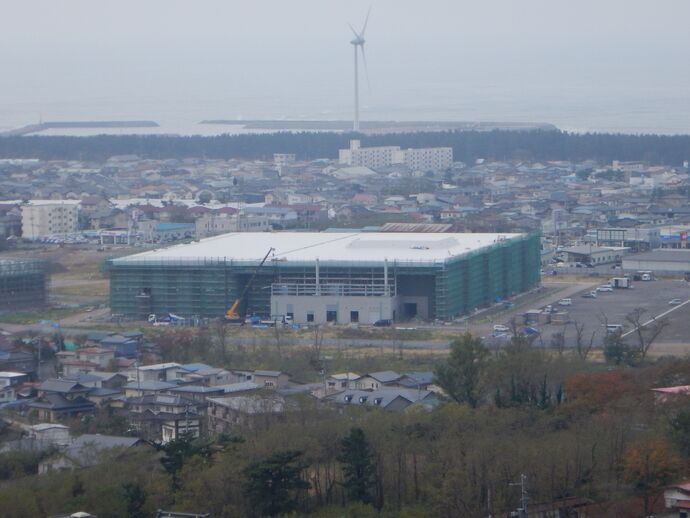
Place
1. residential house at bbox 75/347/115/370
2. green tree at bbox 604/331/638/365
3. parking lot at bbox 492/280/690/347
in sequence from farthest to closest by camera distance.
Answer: parking lot at bbox 492/280/690/347 < residential house at bbox 75/347/115/370 < green tree at bbox 604/331/638/365

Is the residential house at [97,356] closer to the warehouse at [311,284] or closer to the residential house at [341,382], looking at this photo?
the residential house at [341,382]

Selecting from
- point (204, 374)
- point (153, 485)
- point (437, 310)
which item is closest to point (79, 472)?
point (153, 485)

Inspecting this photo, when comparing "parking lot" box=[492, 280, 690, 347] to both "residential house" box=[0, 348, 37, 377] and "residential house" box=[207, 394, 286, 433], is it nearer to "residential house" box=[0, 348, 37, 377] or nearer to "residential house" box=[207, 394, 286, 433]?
"residential house" box=[207, 394, 286, 433]

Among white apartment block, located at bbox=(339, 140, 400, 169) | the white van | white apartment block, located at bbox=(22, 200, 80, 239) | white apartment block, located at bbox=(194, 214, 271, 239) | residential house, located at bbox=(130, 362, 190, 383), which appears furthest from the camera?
white apartment block, located at bbox=(339, 140, 400, 169)

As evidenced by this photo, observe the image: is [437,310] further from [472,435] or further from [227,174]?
[227,174]

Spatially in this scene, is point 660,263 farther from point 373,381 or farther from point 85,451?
point 85,451

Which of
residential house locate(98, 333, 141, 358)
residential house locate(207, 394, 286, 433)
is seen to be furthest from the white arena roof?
residential house locate(207, 394, 286, 433)

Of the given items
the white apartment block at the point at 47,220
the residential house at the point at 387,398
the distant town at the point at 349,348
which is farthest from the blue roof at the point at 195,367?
the white apartment block at the point at 47,220

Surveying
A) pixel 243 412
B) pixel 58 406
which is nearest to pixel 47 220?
pixel 58 406
